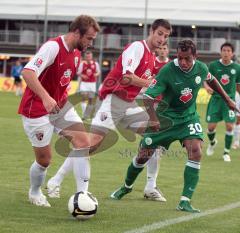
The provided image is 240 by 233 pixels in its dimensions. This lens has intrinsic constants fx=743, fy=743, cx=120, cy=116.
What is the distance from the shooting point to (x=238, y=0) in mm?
67312

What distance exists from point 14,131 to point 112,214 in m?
11.6

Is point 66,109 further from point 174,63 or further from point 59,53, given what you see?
point 174,63

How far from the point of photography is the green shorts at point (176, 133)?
28.5ft

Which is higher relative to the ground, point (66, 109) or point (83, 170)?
point (66, 109)

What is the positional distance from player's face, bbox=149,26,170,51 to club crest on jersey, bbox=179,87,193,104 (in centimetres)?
95

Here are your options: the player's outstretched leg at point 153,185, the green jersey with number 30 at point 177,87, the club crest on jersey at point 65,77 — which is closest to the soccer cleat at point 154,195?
the player's outstretched leg at point 153,185

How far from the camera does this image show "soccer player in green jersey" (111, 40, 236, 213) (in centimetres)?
855

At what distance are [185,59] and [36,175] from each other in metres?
2.16

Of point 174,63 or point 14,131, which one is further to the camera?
point 14,131

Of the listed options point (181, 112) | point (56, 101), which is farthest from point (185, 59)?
point (56, 101)

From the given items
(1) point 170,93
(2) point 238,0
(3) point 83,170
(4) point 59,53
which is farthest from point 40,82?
(2) point 238,0

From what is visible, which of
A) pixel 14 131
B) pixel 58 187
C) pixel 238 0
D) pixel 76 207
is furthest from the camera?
pixel 238 0

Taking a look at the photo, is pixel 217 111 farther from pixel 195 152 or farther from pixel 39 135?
pixel 39 135

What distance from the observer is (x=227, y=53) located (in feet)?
49.2
